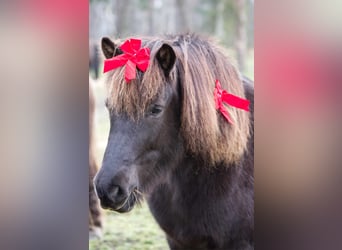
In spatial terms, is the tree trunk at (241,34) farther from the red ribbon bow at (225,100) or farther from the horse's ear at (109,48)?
the horse's ear at (109,48)

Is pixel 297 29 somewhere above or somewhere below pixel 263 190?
above

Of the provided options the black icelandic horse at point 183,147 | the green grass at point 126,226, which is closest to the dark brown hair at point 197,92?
the black icelandic horse at point 183,147

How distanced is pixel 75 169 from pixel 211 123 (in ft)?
1.62

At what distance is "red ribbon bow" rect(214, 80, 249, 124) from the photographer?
1.51 m

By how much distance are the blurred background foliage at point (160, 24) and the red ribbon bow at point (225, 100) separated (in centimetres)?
11

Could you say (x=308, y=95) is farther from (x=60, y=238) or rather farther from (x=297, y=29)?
(x=60, y=238)

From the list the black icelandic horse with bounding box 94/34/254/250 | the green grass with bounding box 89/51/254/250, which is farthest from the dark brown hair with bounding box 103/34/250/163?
the green grass with bounding box 89/51/254/250

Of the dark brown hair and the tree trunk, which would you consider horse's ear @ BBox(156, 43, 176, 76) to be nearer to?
the dark brown hair

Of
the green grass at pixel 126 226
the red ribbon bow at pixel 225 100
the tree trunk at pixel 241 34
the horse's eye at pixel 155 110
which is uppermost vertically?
the tree trunk at pixel 241 34

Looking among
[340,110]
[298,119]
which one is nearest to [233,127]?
[298,119]

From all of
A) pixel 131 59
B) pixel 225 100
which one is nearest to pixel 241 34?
pixel 225 100

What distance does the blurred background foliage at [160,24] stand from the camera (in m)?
1.55

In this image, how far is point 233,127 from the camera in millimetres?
1546

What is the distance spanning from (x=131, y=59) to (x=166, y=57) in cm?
11
